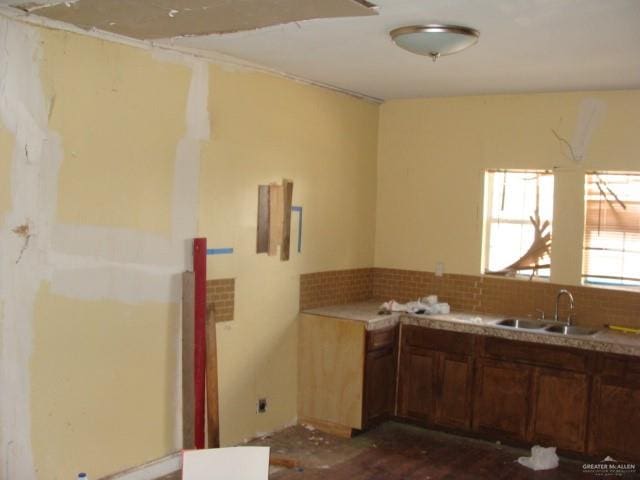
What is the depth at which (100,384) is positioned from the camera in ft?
13.2

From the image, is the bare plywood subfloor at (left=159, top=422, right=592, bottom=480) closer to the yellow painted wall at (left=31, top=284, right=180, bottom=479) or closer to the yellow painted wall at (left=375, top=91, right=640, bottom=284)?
the yellow painted wall at (left=31, top=284, right=180, bottom=479)

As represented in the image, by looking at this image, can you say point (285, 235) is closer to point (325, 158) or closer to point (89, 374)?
point (325, 158)

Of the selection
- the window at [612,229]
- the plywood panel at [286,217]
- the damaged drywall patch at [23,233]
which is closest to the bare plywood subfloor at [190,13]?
the damaged drywall patch at [23,233]

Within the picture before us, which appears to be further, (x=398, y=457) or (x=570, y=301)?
(x=570, y=301)

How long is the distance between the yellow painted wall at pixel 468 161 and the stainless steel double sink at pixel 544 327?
0.35 metres

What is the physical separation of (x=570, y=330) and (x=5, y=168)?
385 cm

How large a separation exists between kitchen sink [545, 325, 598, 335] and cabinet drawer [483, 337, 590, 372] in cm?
29

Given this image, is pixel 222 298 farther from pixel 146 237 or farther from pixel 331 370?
pixel 331 370

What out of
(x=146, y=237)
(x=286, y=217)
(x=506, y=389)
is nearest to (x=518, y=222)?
(x=506, y=389)

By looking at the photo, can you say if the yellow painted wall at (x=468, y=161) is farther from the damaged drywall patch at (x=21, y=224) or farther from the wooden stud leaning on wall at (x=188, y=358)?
the damaged drywall patch at (x=21, y=224)

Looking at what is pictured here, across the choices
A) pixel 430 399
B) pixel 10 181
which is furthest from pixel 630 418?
pixel 10 181

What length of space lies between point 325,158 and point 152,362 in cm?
217

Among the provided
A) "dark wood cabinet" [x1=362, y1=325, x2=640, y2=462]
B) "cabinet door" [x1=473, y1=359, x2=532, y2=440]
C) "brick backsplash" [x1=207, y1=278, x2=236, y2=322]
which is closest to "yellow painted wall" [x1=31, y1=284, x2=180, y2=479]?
"brick backsplash" [x1=207, y1=278, x2=236, y2=322]

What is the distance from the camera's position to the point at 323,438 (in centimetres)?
523
